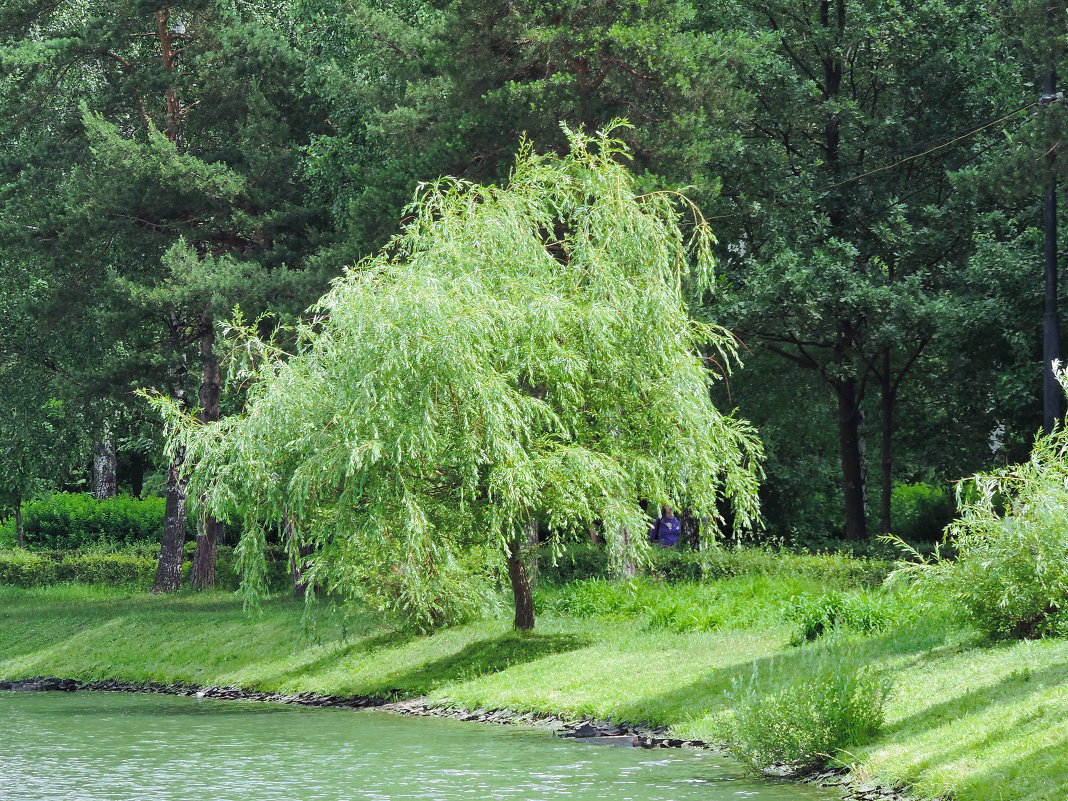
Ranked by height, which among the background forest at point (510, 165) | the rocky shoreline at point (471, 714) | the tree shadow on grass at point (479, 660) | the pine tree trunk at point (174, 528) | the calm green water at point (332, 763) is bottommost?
the rocky shoreline at point (471, 714)

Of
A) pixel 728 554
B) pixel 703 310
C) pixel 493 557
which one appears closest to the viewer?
pixel 493 557

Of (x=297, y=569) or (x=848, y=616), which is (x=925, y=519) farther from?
(x=297, y=569)

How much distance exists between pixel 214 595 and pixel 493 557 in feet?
43.6

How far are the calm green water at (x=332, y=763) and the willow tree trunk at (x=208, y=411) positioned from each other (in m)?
12.5

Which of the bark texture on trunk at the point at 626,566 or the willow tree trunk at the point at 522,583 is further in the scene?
the willow tree trunk at the point at 522,583

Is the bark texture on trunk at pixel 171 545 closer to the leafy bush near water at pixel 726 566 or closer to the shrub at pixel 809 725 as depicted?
the leafy bush near water at pixel 726 566

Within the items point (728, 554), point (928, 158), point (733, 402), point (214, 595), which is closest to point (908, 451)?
point (733, 402)

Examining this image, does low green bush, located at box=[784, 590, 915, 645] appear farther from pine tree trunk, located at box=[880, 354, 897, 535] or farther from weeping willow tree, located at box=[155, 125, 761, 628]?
pine tree trunk, located at box=[880, 354, 897, 535]

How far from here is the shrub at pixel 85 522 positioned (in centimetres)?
4294

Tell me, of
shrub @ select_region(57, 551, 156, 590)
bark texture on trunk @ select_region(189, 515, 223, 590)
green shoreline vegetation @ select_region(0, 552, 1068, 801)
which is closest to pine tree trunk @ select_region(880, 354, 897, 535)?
green shoreline vegetation @ select_region(0, 552, 1068, 801)

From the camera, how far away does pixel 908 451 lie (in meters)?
36.2

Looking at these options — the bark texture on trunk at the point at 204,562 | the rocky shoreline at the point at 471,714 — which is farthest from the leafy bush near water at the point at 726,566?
the bark texture on trunk at the point at 204,562

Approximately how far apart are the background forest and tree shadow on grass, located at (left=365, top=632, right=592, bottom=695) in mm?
6796

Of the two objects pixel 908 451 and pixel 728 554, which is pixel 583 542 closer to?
pixel 728 554
